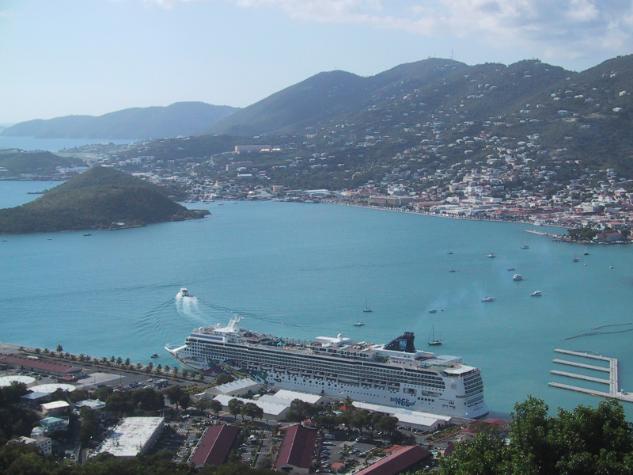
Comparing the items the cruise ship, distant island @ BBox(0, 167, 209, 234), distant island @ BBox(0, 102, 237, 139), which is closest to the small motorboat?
the cruise ship

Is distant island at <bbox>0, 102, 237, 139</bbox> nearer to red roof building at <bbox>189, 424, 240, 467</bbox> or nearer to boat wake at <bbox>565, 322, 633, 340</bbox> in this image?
boat wake at <bbox>565, 322, 633, 340</bbox>

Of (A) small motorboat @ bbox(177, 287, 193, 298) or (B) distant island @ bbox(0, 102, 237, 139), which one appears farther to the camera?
(B) distant island @ bbox(0, 102, 237, 139)

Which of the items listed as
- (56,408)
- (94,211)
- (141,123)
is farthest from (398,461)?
(141,123)

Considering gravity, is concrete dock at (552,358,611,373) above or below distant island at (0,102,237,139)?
below

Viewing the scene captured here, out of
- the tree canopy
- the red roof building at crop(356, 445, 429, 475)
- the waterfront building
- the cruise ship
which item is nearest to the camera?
the tree canopy

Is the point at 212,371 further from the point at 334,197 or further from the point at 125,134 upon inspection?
the point at 125,134

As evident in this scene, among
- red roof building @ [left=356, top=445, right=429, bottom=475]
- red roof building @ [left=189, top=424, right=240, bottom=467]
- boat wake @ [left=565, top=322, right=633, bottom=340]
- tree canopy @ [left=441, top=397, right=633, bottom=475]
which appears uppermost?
tree canopy @ [left=441, top=397, right=633, bottom=475]
